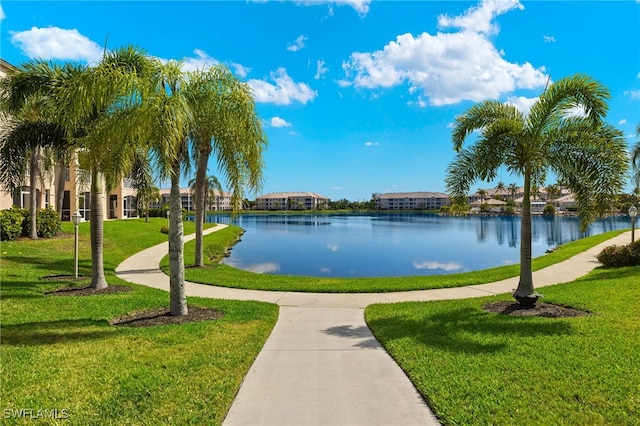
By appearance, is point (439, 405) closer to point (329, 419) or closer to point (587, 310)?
point (329, 419)

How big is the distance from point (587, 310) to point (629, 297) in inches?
70.6

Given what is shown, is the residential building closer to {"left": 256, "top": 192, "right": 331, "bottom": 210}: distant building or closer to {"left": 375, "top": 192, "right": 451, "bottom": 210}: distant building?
{"left": 256, "top": 192, "right": 331, "bottom": 210}: distant building

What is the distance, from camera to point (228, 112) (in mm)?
8016

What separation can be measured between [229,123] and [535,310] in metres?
7.74

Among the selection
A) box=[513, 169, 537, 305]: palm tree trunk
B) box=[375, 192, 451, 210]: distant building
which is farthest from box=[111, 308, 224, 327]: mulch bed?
box=[375, 192, 451, 210]: distant building

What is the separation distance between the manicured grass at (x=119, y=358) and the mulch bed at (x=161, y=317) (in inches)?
9.4

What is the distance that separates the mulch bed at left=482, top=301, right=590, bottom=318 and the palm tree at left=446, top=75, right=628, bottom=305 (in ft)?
0.80

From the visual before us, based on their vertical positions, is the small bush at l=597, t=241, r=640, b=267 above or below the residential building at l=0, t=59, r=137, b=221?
below

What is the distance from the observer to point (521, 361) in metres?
5.23

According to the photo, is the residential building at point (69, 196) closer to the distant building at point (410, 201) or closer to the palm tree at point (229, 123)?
the palm tree at point (229, 123)

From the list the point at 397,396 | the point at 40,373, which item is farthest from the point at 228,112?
the point at 397,396

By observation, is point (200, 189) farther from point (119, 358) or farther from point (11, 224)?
point (119, 358)

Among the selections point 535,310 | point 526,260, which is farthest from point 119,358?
point 526,260

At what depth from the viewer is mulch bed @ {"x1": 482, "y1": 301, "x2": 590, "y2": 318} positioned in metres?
7.93
